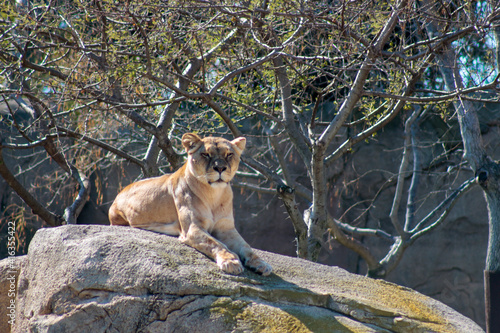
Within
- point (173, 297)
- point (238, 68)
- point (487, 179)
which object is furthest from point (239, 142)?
point (487, 179)

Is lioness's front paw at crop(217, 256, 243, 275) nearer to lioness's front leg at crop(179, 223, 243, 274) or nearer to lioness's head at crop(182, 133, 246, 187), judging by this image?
lioness's front leg at crop(179, 223, 243, 274)

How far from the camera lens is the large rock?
4266 millimetres

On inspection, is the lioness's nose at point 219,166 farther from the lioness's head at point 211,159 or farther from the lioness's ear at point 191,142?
the lioness's ear at point 191,142

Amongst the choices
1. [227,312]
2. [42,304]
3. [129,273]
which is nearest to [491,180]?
[227,312]

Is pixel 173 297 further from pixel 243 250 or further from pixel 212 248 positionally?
pixel 243 250

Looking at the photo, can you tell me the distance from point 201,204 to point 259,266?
2.81ft

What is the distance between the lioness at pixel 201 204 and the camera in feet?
16.4

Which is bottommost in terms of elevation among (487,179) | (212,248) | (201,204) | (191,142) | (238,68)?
(212,248)

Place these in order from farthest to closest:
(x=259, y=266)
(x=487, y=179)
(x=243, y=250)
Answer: (x=487, y=179) → (x=243, y=250) → (x=259, y=266)

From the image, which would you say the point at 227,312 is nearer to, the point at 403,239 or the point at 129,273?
the point at 129,273

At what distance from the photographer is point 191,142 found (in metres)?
5.30

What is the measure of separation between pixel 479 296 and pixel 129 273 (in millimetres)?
9031

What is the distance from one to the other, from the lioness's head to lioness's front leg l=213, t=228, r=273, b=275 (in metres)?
0.52

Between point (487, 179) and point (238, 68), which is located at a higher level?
point (238, 68)
